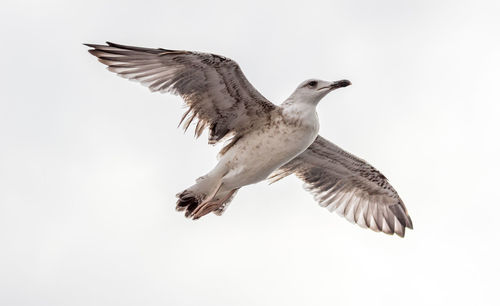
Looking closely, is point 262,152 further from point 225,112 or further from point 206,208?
point 206,208

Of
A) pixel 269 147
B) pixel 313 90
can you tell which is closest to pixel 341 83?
pixel 313 90

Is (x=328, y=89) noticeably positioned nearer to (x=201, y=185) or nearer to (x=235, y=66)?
(x=235, y=66)

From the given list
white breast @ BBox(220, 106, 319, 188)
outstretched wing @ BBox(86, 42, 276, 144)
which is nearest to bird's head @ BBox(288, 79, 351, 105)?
white breast @ BBox(220, 106, 319, 188)

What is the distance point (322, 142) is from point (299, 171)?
101 centimetres

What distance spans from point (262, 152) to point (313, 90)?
50.1 inches

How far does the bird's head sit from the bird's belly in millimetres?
531

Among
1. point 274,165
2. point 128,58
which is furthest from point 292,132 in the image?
point 128,58

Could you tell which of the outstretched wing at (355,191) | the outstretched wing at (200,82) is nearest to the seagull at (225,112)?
the outstretched wing at (200,82)

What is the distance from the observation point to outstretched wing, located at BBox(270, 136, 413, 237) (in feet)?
52.6

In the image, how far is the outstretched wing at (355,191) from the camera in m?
16.0

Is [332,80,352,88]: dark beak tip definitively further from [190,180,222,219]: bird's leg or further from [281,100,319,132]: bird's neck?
[190,180,222,219]: bird's leg

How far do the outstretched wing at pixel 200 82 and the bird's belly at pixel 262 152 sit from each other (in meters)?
Answer: 0.35

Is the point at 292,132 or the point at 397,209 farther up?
the point at 292,132

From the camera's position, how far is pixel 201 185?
553 inches
